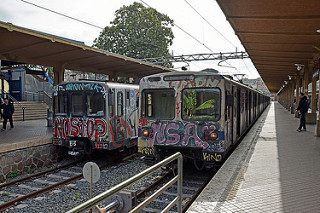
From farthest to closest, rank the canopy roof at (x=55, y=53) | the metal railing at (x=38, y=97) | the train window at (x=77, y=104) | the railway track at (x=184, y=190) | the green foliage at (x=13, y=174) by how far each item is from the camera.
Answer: the metal railing at (x=38, y=97) → the train window at (x=77, y=104) → the green foliage at (x=13, y=174) → the canopy roof at (x=55, y=53) → the railway track at (x=184, y=190)

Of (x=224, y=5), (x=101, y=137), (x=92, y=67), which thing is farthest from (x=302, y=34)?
(x=92, y=67)

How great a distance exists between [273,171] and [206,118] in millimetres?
1971

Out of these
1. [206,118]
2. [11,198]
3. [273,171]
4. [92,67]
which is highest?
[92,67]

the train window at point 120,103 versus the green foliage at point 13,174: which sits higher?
the train window at point 120,103

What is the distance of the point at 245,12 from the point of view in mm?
7777

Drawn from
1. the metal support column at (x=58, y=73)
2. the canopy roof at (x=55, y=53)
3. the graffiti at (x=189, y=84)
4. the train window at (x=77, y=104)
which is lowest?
the train window at (x=77, y=104)

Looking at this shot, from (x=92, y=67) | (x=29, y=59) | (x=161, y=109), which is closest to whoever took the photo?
(x=161, y=109)

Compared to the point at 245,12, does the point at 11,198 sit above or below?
below

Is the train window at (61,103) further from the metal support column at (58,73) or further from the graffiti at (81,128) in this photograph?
the metal support column at (58,73)

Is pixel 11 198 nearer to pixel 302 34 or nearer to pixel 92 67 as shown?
pixel 92 67

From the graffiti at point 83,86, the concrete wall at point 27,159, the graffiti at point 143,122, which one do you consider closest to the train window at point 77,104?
the graffiti at point 83,86

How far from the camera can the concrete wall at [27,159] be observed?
29.1 feet

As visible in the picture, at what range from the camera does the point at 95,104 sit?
9562mm

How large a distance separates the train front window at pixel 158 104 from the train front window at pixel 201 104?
0.39 m
